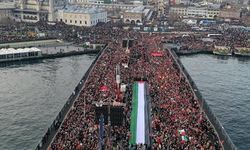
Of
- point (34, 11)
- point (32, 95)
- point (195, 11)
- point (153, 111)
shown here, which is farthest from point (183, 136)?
point (195, 11)

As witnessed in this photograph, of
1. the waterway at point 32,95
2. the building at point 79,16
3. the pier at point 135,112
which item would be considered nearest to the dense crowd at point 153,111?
the pier at point 135,112

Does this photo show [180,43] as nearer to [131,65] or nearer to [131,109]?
[131,65]

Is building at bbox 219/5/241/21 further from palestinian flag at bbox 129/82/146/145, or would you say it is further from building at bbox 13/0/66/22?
palestinian flag at bbox 129/82/146/145

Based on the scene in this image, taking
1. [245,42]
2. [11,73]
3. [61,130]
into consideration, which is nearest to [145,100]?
[61,130]

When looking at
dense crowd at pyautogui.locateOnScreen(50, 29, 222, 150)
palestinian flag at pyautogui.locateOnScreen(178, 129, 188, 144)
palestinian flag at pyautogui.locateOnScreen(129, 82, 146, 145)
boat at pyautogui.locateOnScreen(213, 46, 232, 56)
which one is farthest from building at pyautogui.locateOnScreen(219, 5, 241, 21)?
palestinian flag at pyautogui.locateOnScreen(178, 129, 188, 144)

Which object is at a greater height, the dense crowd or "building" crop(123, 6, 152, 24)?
"building" crop(123, 6, 152, 24)

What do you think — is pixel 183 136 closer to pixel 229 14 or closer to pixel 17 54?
pixel 17 54
